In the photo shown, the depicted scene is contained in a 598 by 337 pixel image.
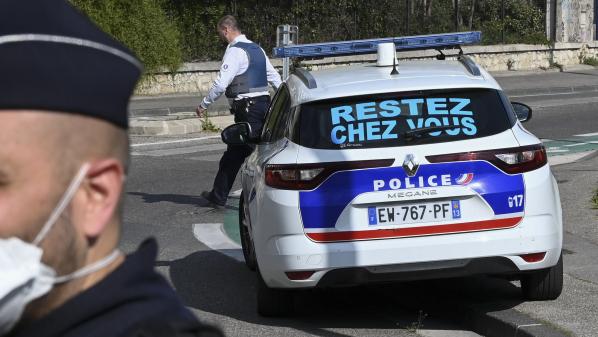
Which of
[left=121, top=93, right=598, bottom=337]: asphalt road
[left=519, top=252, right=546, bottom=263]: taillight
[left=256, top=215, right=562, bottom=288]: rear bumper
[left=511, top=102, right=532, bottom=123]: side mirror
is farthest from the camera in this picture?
[left=511, top=102, right=532, bottom=123]: side mirror

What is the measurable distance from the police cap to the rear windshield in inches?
213

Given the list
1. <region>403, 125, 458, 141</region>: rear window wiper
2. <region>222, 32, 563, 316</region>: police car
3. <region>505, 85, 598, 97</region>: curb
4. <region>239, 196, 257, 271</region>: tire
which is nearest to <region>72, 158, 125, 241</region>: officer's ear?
<region>222, 32, 563, 316</region>: police car

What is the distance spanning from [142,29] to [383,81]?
20.7m

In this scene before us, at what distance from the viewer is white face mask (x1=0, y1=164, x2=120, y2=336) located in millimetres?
1601

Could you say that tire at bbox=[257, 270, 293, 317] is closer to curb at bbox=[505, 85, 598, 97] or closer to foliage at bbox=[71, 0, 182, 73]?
foliage at bbox=[71, 0, 182, 73]

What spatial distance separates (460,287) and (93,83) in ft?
22.2

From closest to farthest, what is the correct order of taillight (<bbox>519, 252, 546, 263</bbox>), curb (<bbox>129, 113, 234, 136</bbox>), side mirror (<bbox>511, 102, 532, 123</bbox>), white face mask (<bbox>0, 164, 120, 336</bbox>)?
white face mask (<bbox>0, 164, 120, 336</bbox>) < taillight (<bbox>519, 252, 546, 263</bbox>) < side mirror (<bbox>511, 102, 532, 123</bbox>) < curb (<bbox>129, 113, 234, 136</bbox>)

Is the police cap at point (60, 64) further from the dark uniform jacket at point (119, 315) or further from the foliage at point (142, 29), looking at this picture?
the foliage at point (142, 29)

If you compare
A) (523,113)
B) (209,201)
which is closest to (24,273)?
(523,113)

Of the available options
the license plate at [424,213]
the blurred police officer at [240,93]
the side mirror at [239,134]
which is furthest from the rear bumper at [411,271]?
the blurred police officer at [240,93]

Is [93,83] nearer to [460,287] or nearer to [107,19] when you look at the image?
[460,287]

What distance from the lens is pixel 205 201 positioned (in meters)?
12.6

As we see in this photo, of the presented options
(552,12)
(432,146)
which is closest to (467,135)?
(432,146)

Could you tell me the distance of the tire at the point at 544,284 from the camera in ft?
24.3
